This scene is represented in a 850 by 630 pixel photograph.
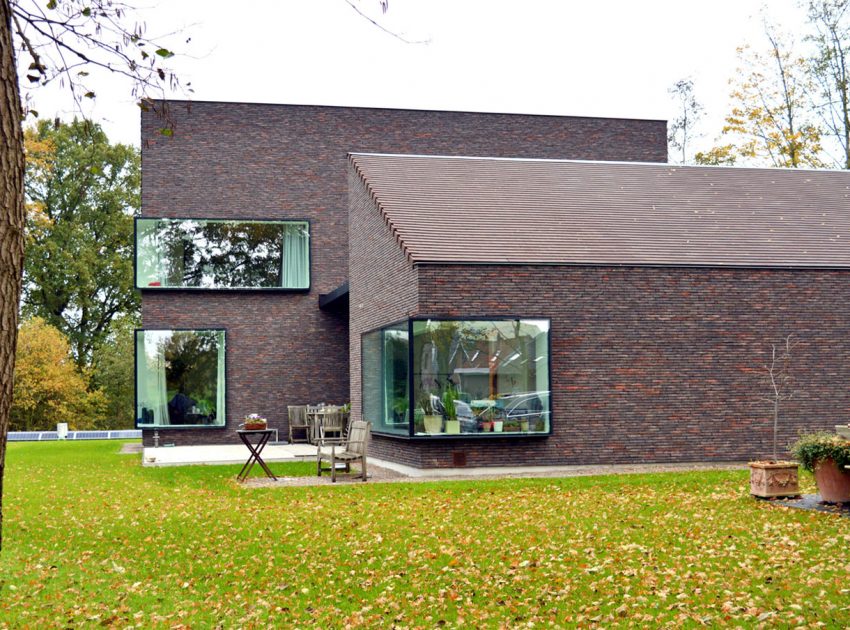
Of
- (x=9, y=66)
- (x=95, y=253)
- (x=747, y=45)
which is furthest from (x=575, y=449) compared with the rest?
(x=95, y=253)

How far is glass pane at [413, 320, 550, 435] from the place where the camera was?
16016 millimetres

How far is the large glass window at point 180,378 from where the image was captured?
2439 cm

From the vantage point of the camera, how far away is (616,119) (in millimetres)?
27781

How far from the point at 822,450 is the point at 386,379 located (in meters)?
8.63

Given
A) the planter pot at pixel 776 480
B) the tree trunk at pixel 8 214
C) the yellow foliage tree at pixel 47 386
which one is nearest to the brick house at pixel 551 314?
the planter pot at pixel 776 480

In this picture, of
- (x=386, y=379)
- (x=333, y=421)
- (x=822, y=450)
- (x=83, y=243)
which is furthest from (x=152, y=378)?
(x=83, y=243)

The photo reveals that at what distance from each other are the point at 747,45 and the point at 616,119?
9.09 m

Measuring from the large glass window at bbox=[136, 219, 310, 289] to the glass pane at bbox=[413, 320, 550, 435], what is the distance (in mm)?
10082

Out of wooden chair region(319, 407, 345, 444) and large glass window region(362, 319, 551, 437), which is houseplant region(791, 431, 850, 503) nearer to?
large glass window region(362, 319, 551, 437)

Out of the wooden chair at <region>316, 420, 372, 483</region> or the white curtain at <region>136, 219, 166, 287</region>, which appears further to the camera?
the white curtain at <region>136, 219, 166, 287</region>

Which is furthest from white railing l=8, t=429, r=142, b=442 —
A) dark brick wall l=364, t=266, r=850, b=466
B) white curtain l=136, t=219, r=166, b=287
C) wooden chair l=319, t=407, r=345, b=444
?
dark brick wall l=364, t=266, r=850, b=466

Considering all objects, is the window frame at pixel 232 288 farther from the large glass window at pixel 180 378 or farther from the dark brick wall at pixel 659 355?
the dark brick wall at pixel 659 355

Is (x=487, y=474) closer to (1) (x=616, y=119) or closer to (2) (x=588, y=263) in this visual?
(2) (x=588, y=263)

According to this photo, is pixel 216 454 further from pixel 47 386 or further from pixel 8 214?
pixel 47 386
